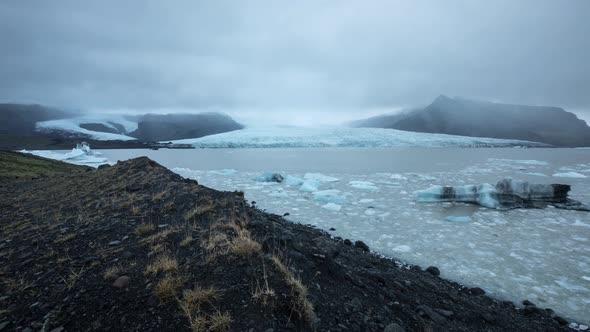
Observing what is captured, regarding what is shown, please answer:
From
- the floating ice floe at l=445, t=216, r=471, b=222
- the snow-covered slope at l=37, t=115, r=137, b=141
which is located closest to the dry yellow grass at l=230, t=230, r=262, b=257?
the floating ice floe at l=445, t=216, r=471, b=222

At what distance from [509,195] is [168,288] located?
532 inches

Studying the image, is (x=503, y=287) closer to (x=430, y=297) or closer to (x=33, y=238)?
(x=430, y=297)

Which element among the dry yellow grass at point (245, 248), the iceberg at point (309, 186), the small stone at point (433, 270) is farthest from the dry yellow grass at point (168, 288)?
the iceberg at point (309, 186)

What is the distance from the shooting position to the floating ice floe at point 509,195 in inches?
462

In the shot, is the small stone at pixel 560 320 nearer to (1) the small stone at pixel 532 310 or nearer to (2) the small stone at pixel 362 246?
(1) the small stone at pixel 532 310

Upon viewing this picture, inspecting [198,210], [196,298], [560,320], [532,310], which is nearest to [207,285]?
[196,298]

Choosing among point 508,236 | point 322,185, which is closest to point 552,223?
point 508,236

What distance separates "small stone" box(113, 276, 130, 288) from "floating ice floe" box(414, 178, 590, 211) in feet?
38.8

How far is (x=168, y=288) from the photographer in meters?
2.92

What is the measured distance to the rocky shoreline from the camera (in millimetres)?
Answer: 2689

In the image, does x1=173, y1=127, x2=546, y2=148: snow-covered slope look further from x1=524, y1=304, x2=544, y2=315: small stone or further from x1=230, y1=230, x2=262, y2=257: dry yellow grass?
x1=230, y1=230, x2=262, y2=257: dry yellow grass

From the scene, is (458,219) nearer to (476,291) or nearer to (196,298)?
(476,291)

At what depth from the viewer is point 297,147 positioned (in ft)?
251

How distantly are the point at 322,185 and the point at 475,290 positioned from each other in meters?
12.1
